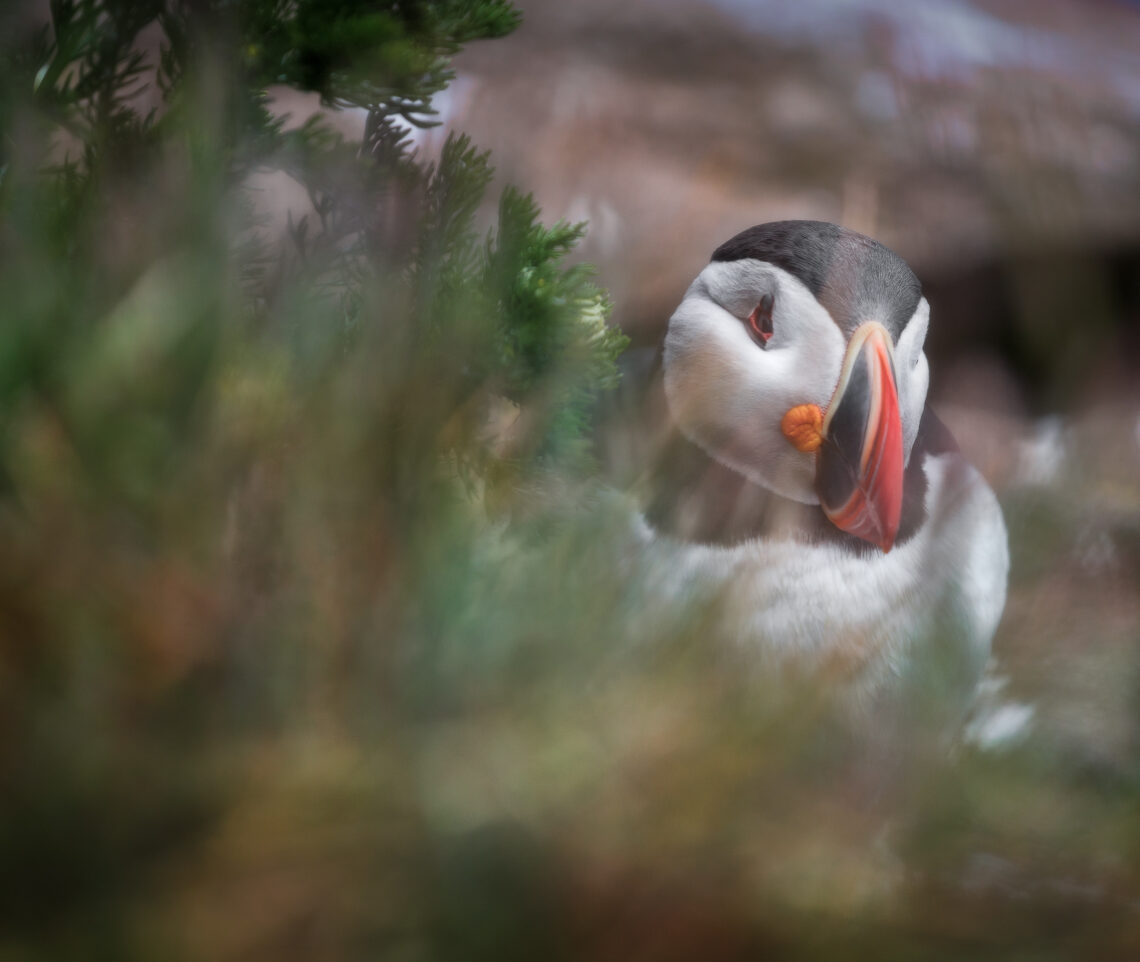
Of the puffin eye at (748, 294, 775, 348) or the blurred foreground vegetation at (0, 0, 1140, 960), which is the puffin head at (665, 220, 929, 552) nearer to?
the puffin eye at (748, 294, 775, 348)

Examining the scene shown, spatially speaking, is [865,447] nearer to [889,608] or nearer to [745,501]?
[745,501]

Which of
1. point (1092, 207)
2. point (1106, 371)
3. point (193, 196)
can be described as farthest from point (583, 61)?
point (193, 196)

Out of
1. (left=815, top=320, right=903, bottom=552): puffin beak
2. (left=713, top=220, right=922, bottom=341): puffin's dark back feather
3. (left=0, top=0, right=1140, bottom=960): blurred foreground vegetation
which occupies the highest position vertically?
(left=0, top=0, right=1140, bottom=960): blurred foreground vegetation

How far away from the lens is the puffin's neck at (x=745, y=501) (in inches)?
12.4

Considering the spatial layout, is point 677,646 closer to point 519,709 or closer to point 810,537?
point 519,709

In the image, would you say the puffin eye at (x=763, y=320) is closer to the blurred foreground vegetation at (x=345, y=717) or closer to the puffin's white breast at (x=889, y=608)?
the puffin's white breast at (x=889, y=608)

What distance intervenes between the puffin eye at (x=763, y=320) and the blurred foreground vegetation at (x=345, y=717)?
60 centimetres

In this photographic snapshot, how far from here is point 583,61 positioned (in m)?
0.87

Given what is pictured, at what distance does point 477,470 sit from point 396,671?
0.23 feet

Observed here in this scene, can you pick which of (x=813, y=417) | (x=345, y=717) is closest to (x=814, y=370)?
(x=813, y=417)

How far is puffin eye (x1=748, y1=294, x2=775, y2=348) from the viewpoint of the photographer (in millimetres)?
716

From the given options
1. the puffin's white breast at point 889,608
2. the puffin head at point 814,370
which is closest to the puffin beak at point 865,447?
the puffin head at point 814,370

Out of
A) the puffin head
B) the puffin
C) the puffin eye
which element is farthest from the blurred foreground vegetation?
the puffin eye

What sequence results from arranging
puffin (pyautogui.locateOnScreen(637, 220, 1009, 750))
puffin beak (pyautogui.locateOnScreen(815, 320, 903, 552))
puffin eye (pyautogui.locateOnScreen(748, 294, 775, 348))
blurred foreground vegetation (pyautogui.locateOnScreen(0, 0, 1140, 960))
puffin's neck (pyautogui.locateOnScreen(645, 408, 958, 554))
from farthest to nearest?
puffin eye (pyautogui.locateOnScreen(748, 294, 775, 348)) → puffin beak (pyautogui.locateOnScreen(815, 320, 903, 552)) → puffin (pyautogui.locateOnScreen(637, 220, 1009, 750)) → puffin's neck (pyautogui.locateOnScreen(645, 408, 958, 554)) → blurred foreground vegetation (pyautogui.locateOnScreen(0, 0, 1140, 960))
